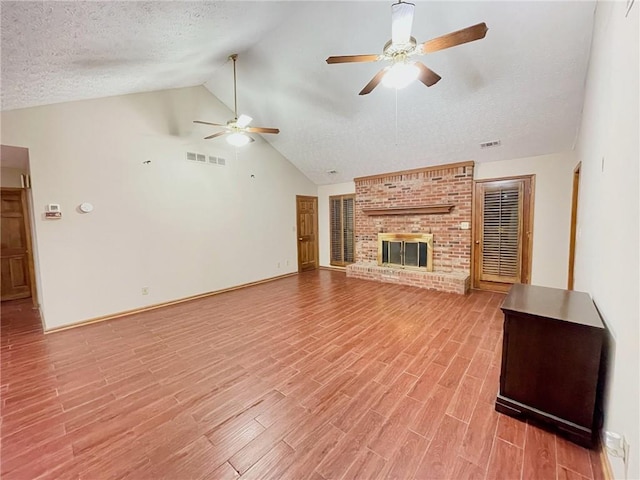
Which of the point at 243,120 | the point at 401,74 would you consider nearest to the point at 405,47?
the point at 401,74

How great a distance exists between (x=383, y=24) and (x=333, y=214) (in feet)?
15.5

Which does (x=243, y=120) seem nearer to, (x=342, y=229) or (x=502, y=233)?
(x=342, y=229)

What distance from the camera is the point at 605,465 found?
55.0 inches

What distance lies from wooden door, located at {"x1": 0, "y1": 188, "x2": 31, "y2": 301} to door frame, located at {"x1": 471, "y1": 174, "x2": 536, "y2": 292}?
8137mm

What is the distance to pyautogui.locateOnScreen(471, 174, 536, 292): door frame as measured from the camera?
4.48 meters

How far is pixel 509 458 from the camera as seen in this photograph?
1.49 meters

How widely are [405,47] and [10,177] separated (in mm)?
6575

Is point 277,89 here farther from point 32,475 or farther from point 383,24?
point 32,475

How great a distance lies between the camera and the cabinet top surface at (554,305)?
161cm

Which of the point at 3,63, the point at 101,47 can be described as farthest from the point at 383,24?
the point at 3,63

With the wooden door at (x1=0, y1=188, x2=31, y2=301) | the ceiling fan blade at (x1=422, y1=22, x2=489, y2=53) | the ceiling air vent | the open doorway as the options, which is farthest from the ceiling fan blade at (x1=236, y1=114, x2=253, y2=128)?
the wooden door at (x1=0, y1=188, x2=31, y2=301)

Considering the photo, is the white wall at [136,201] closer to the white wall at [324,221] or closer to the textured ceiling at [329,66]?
the textured ceiling at [329,66]

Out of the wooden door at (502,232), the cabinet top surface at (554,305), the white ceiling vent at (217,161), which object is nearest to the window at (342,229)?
the wooden door at (502,232)

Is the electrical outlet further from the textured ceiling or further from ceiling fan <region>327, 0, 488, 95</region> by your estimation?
the textured ceiling
